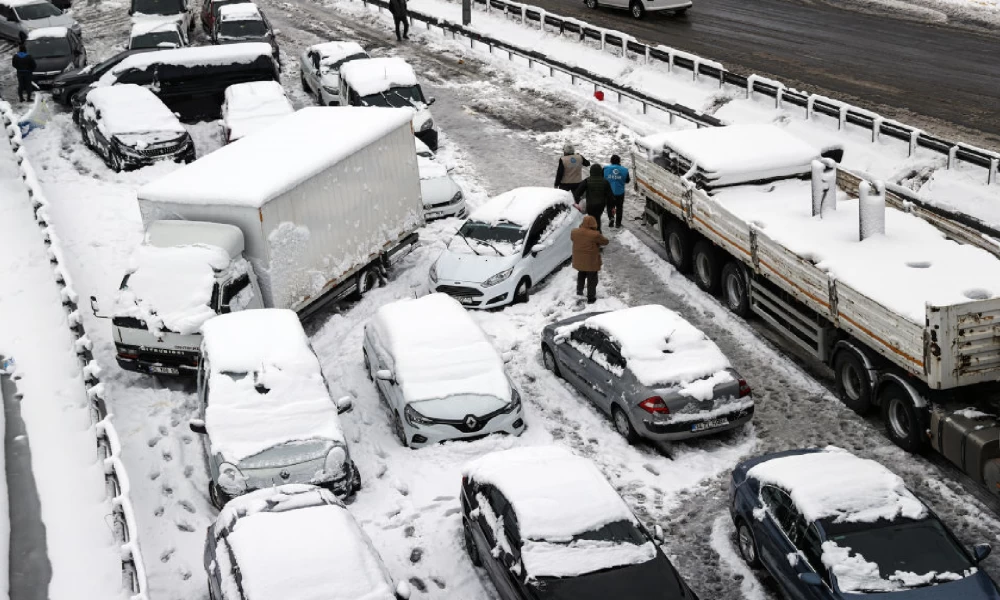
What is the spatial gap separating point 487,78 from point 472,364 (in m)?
19.6

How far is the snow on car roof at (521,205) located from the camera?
1992 cm

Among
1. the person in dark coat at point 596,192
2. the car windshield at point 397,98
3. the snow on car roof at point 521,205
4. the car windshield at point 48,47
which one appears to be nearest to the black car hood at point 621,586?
the snow on car roof at point 521,205

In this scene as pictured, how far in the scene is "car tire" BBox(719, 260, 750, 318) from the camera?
58.5ft

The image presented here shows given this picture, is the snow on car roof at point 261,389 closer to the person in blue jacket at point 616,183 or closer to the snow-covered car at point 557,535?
the snow-covered car at point 557,535

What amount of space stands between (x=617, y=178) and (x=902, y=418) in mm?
9054

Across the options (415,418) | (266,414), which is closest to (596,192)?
(415,418)

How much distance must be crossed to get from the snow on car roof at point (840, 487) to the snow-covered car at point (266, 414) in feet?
17.2

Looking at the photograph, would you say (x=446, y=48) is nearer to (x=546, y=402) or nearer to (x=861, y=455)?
(x=546, y=402)

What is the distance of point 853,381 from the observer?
15.0 meters

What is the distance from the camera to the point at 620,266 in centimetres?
2062

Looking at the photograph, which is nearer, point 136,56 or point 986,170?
point 986,170

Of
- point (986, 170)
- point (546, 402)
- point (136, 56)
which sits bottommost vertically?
point (546, 402)

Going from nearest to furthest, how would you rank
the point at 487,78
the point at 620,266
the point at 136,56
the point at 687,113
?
the point at 620,266, the point at 687,113, the point at 136,56, the point at 487,78

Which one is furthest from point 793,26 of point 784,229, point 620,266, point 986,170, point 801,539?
point 801,539
